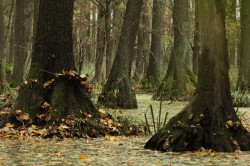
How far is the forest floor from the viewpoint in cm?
448

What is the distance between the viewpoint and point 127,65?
36.8 feet

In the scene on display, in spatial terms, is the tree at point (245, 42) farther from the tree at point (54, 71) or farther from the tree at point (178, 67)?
the tree at point (54, 71)

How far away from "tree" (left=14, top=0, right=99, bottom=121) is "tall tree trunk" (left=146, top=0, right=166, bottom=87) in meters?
10.7

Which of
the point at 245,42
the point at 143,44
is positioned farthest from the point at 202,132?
the point at 143,44

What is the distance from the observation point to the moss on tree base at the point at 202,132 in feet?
17.0

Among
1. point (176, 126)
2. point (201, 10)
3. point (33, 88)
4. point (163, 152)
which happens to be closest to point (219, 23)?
point (201, 10)

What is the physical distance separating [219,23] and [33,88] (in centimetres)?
299

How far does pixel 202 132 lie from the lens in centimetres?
523

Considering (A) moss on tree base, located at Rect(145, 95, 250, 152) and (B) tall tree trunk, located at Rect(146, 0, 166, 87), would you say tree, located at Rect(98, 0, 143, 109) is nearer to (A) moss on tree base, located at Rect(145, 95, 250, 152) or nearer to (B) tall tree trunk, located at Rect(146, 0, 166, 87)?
(A) moss on tree base, located at Rect(145, 95, 250, 152)

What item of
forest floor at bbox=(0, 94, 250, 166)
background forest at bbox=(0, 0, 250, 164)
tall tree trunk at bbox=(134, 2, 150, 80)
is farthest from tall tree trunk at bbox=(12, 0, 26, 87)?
forest floor at bbox=(0, 94, 250, 166)

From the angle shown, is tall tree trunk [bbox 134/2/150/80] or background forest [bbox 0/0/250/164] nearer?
background forest [bbox 0/0/250/164]

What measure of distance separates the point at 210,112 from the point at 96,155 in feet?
4.55

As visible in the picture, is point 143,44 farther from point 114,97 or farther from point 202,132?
point 202,132

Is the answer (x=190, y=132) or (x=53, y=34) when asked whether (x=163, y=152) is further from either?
(x=53, y=34)
